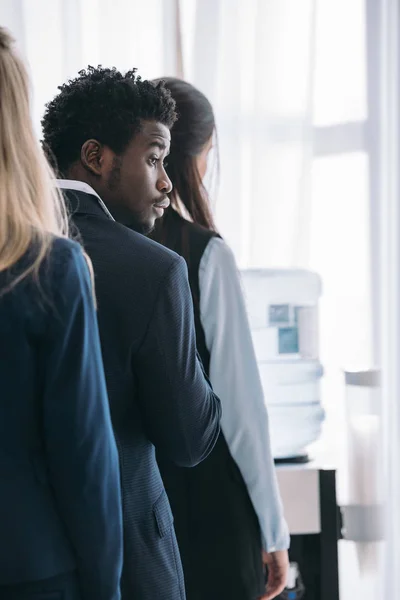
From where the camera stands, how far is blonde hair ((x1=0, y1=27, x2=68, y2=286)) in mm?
814

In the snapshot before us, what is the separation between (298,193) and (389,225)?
0.30 metres

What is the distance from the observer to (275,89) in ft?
8.34

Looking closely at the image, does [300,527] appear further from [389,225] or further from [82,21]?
[82,21]

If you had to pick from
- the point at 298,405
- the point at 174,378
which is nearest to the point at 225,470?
the point at 174,378

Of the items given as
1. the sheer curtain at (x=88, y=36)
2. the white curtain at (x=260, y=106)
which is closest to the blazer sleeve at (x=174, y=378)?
the white curtain at (x=260, y=106)

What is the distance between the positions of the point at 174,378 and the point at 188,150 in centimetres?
59

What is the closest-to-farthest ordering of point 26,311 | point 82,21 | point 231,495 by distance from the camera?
point 26,311 → point 231,495 → point 82,21

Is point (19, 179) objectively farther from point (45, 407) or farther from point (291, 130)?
point (291, 130)

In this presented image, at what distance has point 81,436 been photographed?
83 cm

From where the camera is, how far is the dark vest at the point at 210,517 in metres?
1.41

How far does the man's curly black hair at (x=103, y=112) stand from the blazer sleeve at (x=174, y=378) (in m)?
0.24

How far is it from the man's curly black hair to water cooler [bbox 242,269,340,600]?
1.07 metres

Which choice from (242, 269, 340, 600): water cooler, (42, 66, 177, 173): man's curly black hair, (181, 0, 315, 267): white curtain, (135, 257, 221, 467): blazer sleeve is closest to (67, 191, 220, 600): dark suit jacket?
(135, 257, 221, 467): blazer sleeve

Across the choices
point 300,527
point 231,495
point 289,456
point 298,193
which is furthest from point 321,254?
point 231,495
